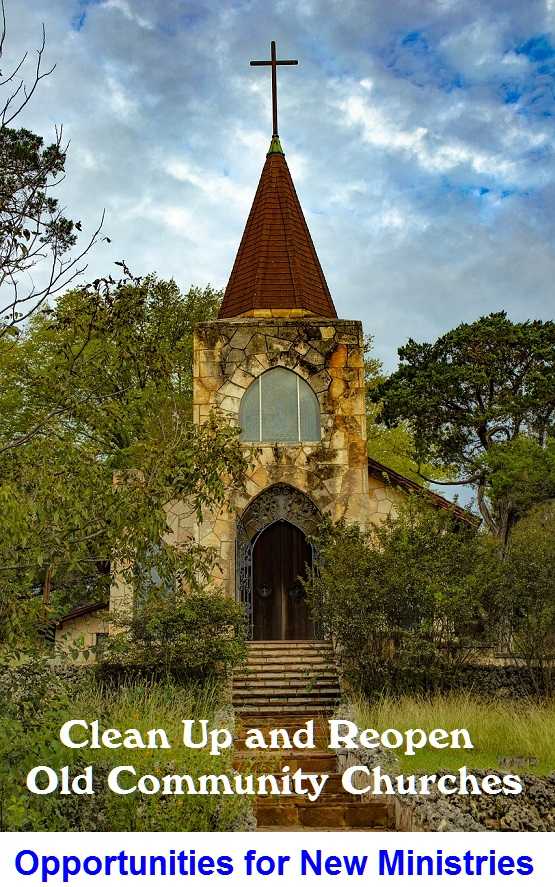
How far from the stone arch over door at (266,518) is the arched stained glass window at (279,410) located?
3.54ft

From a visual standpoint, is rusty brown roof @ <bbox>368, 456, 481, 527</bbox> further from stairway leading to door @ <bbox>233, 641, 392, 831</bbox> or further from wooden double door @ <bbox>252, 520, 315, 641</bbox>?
stairway leading to door @ <bbox>233, 641, 392, 831</bbox>

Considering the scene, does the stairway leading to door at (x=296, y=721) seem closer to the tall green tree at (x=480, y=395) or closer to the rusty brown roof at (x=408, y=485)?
the rusty brown roof at (x=408, y=485)

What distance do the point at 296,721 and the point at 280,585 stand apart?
7053 millimetres

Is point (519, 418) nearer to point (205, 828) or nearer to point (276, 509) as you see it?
point (276, 509)

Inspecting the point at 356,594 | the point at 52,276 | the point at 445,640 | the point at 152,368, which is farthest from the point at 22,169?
the point at 445,640

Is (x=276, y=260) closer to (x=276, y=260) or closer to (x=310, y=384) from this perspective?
(x=276, y=260)

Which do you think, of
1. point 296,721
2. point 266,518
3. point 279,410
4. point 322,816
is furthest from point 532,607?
point 322,816

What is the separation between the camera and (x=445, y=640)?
15.0 m

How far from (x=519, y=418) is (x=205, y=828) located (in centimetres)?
2040

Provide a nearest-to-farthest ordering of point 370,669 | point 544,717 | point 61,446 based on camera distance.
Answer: point 61,446 < point 544,717 < point 370,669

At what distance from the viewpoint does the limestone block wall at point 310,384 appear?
18.4 m

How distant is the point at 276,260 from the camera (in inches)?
823

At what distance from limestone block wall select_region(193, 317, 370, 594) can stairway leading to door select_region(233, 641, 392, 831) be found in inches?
106

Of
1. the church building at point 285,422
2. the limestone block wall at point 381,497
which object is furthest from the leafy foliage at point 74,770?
the limestone block wall at point 381,497
